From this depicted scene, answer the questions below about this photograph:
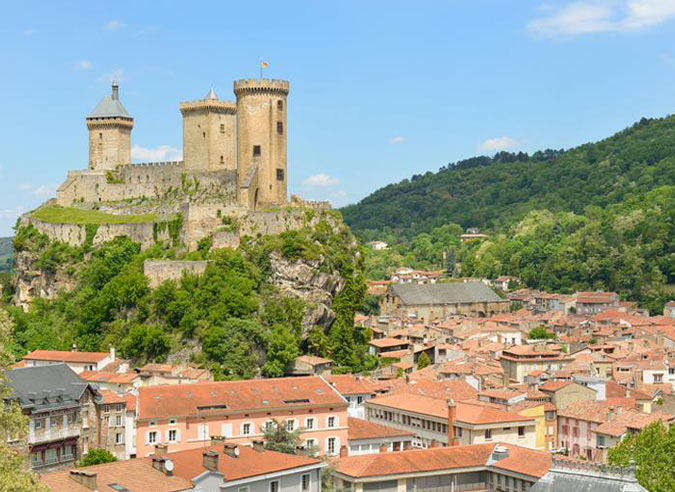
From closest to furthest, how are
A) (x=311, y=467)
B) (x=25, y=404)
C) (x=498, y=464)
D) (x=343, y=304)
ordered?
(x=311, y=467), (x=498, y=464), (x=25, y=404), (x=343, y=304)

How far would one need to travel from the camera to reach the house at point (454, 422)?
175 feet

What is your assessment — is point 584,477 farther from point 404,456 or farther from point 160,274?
point 160,274

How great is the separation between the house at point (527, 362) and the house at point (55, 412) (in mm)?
31946

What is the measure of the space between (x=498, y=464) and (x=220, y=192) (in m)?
41.7

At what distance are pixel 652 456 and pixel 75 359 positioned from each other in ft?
126

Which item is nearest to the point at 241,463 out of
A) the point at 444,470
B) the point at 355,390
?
the point at 444,470

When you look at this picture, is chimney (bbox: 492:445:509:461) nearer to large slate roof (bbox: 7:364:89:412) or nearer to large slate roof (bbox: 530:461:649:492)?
large slate roof (bbox: 530:461:649:492)

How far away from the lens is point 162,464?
39.1 m

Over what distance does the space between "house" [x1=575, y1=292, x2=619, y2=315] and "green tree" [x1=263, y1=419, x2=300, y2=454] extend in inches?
3036

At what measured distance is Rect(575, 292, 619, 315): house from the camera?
4828 inches

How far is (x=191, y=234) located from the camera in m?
77.1

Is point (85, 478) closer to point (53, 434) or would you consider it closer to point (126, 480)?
point (126, 480)

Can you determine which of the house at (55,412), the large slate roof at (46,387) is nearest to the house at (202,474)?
the house at (55,412)

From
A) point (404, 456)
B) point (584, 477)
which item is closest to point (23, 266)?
point (404, 456)
